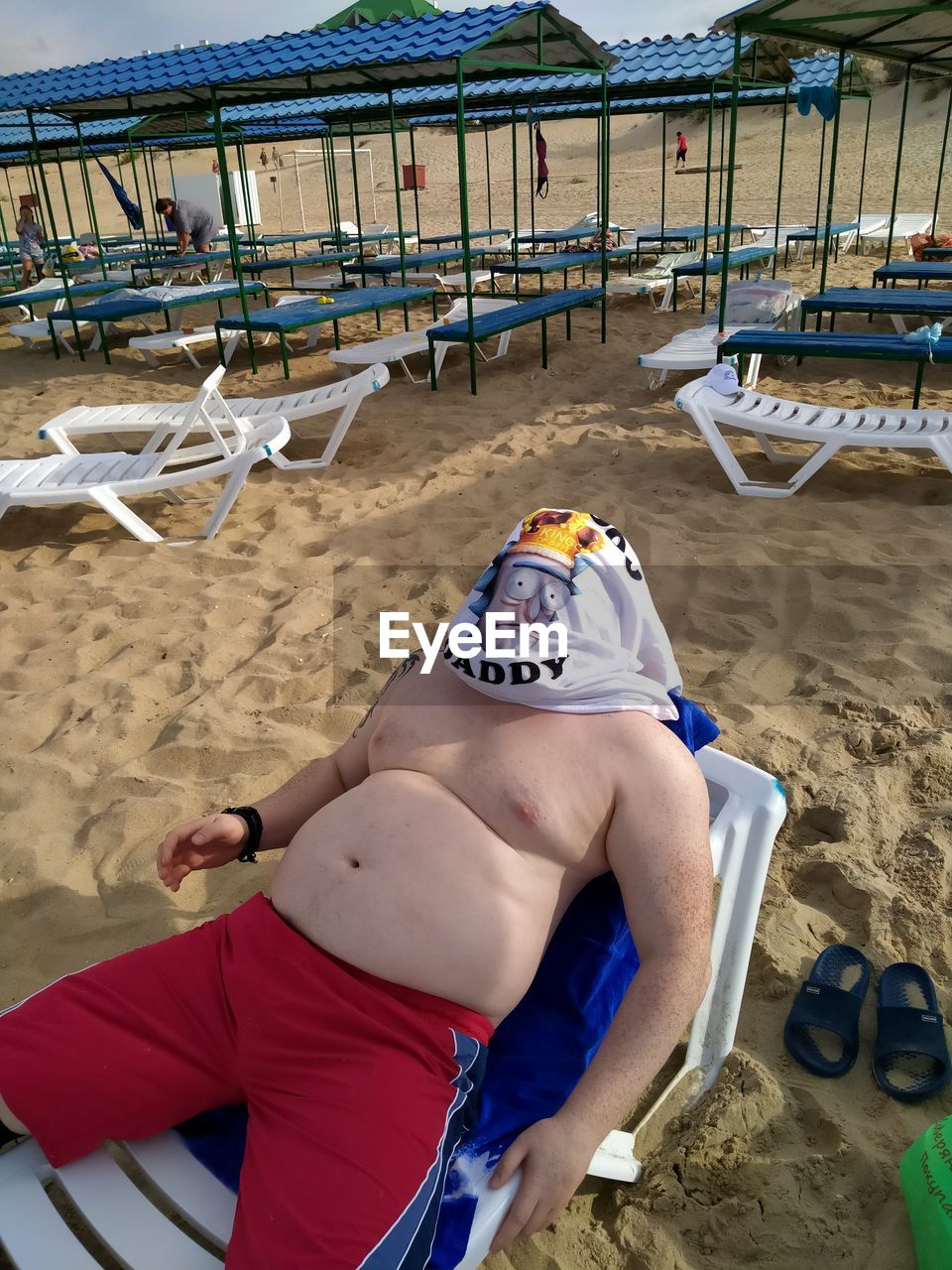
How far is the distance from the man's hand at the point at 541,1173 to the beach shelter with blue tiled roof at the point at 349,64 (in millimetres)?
5859

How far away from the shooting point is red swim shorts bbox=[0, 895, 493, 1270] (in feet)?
3.67

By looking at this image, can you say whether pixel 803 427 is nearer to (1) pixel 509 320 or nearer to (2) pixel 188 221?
(1) pixel 509 320

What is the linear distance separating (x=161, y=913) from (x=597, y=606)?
137 centimetres

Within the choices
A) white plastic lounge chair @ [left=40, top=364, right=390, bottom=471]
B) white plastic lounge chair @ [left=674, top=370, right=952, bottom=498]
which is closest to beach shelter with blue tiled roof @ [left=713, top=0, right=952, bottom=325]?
white plastic lounge chair @ [left=674, top=370, right=952, bottom=498]

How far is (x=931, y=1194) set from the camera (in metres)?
1.40

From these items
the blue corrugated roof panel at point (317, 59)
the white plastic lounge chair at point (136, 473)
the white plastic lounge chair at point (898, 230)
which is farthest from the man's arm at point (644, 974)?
the white plastic lounge chair at point (898, 230)

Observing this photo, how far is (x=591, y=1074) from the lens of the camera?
4.12ft

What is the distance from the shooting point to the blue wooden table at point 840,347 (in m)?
5.19

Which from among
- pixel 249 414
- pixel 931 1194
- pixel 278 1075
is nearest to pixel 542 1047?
pixel 278 1075

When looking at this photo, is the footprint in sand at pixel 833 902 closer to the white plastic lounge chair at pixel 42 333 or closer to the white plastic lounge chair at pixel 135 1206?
the white plastic lounge chair at pixel 135 1206

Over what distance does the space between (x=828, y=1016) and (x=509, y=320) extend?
6.39 metres

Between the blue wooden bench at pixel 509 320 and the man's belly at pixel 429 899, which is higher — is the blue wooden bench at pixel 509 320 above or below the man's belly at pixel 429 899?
below

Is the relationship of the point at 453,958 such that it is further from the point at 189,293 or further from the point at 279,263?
the point at 279,263

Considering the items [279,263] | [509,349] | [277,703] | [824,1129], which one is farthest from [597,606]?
[279,263]
